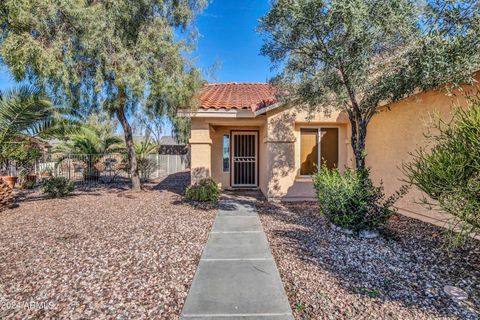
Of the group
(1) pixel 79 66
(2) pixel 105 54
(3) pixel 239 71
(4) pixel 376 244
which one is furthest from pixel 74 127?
(4) pixel 376 244

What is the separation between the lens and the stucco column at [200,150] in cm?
971

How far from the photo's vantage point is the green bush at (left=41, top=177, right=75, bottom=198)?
961 cm

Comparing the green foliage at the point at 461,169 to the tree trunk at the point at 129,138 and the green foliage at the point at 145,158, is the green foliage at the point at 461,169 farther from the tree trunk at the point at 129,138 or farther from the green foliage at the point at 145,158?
the green foliage at the point at 145,158

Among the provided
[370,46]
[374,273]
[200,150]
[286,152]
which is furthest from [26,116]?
[374,273]

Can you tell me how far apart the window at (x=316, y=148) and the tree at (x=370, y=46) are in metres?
3.49

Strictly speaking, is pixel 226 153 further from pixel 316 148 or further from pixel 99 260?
pixel 99 260

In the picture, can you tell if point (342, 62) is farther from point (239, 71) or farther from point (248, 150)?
point (239, 71)

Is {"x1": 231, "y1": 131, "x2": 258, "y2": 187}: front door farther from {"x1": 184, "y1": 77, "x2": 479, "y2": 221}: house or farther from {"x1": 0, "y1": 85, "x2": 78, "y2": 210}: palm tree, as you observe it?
{"x1": 0, "y1": 85, "x2": 78, "y2": 210}: palm tree

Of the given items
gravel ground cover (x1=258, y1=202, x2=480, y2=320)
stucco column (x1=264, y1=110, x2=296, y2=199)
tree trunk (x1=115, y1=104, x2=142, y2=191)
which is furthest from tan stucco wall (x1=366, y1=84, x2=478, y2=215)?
tree trunk (x1=115, y1=104, x2=142, y2=191)

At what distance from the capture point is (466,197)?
3.51 metres

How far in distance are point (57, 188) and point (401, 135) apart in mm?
12196

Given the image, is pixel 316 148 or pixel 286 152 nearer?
pixel 286 152

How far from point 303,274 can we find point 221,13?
36.4 ft

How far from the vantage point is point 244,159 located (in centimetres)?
1232
